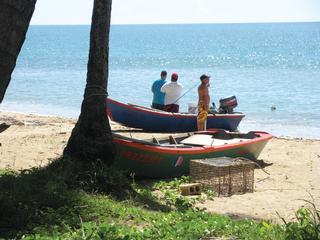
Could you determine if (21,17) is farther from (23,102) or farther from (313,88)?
(313,88)

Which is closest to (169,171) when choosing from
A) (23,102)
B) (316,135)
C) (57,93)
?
(316,135)

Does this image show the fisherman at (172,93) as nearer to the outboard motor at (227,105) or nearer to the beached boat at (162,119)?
the beached boat at (162,119)

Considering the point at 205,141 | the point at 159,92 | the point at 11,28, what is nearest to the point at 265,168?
the point at 205,141

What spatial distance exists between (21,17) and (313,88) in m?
34.8

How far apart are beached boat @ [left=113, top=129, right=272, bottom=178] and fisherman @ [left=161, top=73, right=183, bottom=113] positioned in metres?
2.51

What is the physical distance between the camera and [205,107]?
1285 cm

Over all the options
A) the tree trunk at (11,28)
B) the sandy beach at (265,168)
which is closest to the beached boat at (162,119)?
the sandy beach at (265,168)

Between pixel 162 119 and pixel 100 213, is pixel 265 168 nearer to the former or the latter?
pixel 162 119

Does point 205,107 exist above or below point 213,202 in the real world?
above

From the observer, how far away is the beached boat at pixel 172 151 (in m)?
10.0

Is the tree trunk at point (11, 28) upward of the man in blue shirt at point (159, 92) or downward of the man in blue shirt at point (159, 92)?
upward

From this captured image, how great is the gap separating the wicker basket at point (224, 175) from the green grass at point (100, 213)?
93 cm

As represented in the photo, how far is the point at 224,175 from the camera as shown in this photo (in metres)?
9.78

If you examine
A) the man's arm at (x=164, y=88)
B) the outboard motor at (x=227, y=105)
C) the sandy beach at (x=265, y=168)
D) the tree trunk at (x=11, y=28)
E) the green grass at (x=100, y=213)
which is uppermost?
the tree trunk at (x=11, y=28)
